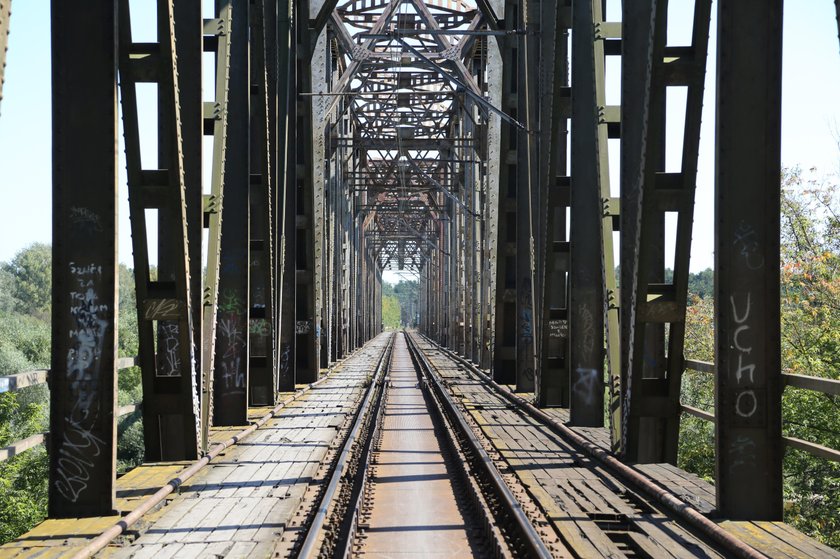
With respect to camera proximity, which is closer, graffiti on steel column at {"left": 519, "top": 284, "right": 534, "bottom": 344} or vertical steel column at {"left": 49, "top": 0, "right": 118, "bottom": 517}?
vertical steel column at {"left": 49, "top": 0, "right": 118, "bottom": 517}

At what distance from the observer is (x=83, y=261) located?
6.25 m

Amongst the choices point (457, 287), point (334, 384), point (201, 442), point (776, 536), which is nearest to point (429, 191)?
point (457, 287)

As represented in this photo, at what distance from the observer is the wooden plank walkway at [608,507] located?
220 inches

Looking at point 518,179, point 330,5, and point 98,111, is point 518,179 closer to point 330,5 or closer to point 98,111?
point 330,5

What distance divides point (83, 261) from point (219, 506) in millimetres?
2226

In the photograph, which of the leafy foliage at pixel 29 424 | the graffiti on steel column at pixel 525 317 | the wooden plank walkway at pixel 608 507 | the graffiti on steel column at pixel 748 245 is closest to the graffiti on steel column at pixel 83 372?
the wooden plank walkway at pixel 608 507

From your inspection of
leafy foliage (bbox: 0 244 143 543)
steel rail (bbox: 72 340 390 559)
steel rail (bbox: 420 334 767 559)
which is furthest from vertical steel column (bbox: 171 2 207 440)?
leafy foliage (bbox: 0 244 143 543)

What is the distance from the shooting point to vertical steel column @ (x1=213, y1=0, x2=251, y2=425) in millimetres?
11078

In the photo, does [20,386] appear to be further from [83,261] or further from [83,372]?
[83,261]

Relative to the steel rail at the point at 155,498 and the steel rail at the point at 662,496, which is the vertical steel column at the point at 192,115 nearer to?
the steel rail at the point at 155,498

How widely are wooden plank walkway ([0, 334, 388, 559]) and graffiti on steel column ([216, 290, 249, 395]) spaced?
2.08 ft

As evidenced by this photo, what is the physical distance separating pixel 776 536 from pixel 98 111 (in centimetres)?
549

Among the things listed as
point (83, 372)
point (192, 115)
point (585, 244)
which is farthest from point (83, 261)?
point (585, 244)

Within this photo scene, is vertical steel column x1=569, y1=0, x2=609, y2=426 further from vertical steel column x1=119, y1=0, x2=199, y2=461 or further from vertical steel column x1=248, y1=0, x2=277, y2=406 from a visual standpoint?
vertical steel column x1=119, y1=0, x2=199, y2=461
